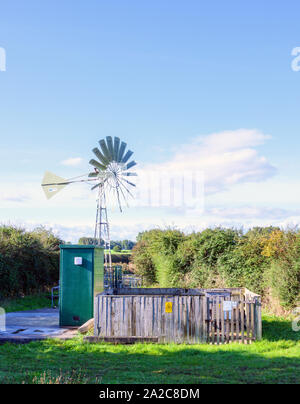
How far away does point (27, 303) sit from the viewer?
18.7 m

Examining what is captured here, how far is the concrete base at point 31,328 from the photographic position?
10977mm

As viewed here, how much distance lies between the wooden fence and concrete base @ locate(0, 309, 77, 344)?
4.35ft

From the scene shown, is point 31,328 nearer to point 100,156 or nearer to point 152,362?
point 152,362

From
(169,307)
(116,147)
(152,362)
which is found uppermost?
(116,147)

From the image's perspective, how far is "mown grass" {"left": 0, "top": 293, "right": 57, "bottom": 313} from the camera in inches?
677

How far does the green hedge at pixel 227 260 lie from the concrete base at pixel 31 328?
7.48 metres

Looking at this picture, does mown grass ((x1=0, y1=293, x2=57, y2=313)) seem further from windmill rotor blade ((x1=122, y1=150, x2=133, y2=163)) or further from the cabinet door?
windmill rotor blade ((x1=122, y1=150, x2=133, y2=163))

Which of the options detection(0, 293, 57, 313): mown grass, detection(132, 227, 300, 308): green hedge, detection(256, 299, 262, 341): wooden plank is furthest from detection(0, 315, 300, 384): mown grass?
detection(0, 293, 57, 313): mown grass

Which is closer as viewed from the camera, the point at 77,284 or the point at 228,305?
the point at 228,305

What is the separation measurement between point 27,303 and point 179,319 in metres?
10.1

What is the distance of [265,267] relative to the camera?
17.1 m

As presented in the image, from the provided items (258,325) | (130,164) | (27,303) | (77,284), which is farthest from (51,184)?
(258,325)

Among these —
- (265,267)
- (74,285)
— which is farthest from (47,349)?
(265,267)
